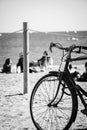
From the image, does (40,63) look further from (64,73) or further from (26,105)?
(64,73)

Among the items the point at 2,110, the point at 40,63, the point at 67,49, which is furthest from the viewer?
the point at 40,63

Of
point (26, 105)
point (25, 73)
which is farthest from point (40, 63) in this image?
point (26, 105)

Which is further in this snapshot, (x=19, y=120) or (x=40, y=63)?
(x=40, y=63)

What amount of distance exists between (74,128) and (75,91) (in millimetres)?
820

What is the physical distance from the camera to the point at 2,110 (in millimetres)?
4254

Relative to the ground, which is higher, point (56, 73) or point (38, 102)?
point (56, 73)

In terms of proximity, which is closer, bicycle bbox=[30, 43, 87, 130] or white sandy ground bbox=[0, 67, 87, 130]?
bicycle bbox=[30, 43, 87, 130]

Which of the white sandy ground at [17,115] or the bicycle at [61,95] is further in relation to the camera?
the white sandy ground at [17,115]

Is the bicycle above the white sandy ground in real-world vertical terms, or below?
above

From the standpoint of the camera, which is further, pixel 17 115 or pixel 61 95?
pixel 17 115

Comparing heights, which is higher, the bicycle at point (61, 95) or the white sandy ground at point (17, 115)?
the bicycle at point (61, 95)

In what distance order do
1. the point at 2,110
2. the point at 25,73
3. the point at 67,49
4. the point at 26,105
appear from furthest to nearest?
the point at 25,73 < the point at 26,105 < the point at 2,110 < the point at 67,49

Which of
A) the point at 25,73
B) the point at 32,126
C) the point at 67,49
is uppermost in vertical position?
the point at 67,49

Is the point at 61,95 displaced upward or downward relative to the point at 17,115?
upward
